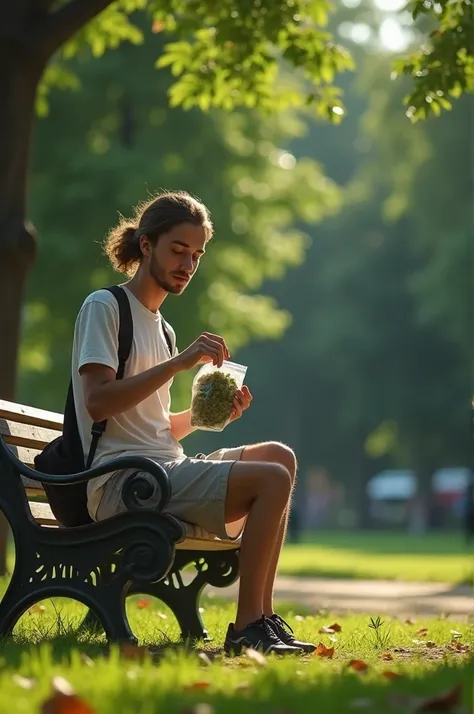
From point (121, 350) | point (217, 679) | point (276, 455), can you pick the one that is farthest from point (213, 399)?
point (217, 679)

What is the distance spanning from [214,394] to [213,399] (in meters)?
0.02

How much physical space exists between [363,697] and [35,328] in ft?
52.5

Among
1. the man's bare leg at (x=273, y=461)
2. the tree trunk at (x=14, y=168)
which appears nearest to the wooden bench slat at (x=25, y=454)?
the man's bare leg at (x=273, y=461)

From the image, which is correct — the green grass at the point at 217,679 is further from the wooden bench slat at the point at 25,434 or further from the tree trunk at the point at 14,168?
the tree trunk at the point at 14,168

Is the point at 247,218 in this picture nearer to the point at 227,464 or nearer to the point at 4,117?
the point at 4,117

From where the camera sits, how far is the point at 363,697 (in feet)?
12.0

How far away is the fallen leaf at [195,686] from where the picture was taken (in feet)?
12.1

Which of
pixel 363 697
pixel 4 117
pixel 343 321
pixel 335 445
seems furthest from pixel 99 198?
pixel 335 445

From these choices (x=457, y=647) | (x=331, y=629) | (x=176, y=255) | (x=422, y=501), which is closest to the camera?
(x=176, y=255)

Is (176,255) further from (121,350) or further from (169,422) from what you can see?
(169,422)

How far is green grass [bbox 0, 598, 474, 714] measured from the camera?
3.44 m

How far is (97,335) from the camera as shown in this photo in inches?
206

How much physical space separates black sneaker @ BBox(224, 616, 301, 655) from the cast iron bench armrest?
0.53 m

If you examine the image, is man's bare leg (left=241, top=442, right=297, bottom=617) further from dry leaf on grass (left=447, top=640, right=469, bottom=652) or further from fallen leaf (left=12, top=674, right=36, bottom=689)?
fallen leaf (left=12, top=674, right=36, bottom=689)
